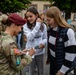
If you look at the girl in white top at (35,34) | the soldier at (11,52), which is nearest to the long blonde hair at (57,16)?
the soldier at (11,52)

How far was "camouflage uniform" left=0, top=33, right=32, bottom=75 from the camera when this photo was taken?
3299mm

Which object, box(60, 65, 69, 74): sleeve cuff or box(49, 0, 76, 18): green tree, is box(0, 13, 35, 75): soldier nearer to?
box(60, 65, 69, 74): sleeve cuff

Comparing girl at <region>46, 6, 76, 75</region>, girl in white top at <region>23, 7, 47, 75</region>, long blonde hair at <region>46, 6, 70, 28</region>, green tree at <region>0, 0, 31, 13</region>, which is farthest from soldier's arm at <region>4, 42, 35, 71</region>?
green tree at <region>0, 0, 31, 13</region>

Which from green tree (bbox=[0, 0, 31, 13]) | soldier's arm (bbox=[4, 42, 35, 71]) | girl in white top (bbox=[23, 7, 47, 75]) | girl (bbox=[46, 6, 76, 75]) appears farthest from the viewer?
green tree (bbox=[0, 0, 31, 13])

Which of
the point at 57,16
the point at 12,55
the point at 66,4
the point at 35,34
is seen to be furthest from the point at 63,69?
the point at 66,4

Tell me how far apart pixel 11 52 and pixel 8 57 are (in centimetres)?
9

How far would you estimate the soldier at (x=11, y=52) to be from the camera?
10.8 ft

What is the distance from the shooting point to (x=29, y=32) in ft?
17.2

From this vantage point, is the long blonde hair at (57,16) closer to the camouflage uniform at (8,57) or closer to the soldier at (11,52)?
the soldier at (11,52)

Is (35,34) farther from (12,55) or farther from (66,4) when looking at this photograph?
(66,4)

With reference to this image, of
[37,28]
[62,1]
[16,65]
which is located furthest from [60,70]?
[62,1]

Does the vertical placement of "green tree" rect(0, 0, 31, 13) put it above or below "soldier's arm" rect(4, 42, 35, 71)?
below

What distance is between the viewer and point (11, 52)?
10.8ft

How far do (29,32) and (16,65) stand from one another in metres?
1.89
